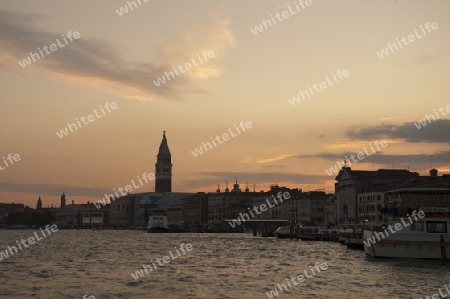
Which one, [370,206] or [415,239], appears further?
[370,206]

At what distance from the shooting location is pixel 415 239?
60.8m

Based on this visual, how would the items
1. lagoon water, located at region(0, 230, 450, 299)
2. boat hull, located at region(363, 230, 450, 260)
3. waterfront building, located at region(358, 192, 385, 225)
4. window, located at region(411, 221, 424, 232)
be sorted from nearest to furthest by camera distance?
lagoon water, located at region(0, 230, 450, 299)
boat hull, located at region(363, 230, 450, 260)
window, located at region(411, 221, 424, 232)
waterfront building, located at region(358, 192, 385, 225)

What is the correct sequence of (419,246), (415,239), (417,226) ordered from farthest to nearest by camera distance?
(417,226) < (415,239) < (419,246)

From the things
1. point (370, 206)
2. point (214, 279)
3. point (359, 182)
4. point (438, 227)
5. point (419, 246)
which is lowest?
point (214, 279)

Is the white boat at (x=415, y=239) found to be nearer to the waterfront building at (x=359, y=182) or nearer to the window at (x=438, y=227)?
the window at (x=438, y=227)

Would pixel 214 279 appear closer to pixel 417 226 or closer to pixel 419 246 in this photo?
pixel 419 246

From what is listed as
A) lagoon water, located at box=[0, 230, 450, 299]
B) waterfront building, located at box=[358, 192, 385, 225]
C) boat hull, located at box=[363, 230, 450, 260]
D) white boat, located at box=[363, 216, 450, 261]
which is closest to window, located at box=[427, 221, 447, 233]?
white boat, located at box=[363, 216, 450, 261]

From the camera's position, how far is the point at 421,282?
45344 millimetres

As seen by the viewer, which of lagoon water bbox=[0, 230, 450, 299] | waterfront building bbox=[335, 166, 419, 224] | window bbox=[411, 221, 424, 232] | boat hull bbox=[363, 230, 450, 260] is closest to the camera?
lagoon water bbox=[0, 230, 450, 299]

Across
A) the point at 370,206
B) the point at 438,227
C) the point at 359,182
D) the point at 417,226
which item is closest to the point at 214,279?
the point at 417,226

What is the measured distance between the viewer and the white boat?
60781mm

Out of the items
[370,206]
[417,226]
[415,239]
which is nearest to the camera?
[415,239]

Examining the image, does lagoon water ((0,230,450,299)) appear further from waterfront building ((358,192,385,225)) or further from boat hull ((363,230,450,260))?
waterfront building ((358,192,385,225))

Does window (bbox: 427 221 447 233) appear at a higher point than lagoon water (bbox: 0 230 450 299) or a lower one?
higher
